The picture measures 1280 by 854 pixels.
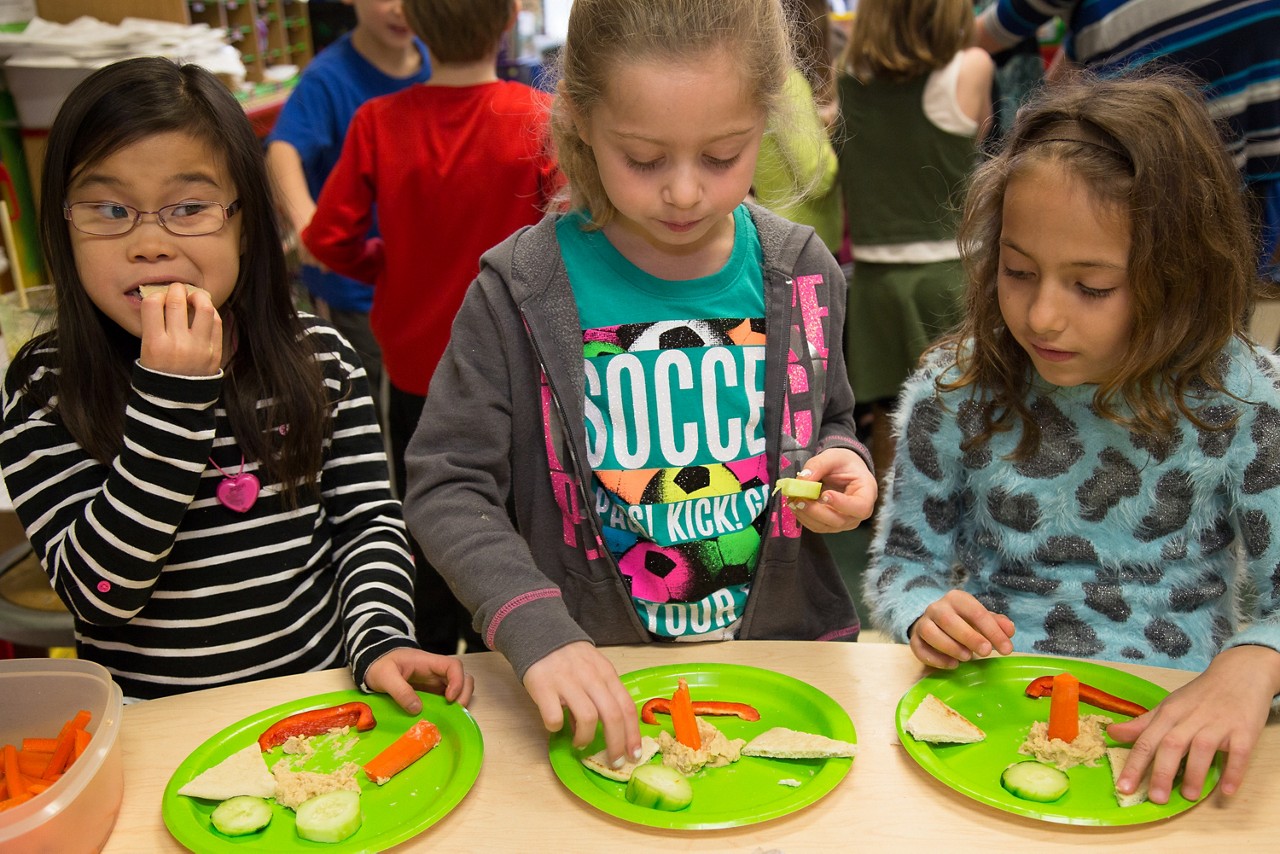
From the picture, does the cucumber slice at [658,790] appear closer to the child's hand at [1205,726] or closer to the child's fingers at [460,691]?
the child's fingers at [460,691]

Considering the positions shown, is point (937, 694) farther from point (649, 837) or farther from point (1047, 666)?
point (649, 837)

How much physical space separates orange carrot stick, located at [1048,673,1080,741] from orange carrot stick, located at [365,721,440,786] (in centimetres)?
62

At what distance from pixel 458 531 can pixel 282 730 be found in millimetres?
277

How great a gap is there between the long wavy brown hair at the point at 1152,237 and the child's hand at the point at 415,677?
709 millimetres

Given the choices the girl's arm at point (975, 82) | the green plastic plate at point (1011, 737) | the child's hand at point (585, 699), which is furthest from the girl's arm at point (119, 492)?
the girl's arm at point (975, 82)

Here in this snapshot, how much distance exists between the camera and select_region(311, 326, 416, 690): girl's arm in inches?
54.0

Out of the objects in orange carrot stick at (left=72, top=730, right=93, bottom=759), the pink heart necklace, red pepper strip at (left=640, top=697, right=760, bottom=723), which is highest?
the pink heart necklace

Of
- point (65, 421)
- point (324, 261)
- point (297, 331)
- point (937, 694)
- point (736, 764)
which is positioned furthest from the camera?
point (324, 261)

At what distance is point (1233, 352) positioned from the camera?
4.23ft

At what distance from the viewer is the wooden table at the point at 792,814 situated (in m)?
0.92

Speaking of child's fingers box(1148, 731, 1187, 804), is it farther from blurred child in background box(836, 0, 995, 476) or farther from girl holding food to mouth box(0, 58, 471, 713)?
blurred child in background box(836, 0, 995, 476)

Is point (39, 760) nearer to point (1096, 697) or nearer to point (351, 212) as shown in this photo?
point (1096, 697)

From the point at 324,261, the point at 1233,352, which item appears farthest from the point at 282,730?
the point at 324,261

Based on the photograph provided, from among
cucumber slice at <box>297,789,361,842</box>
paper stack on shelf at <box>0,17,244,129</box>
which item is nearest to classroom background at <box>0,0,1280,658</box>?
paper stack on shelf at <box>0,17,244,129</box>
